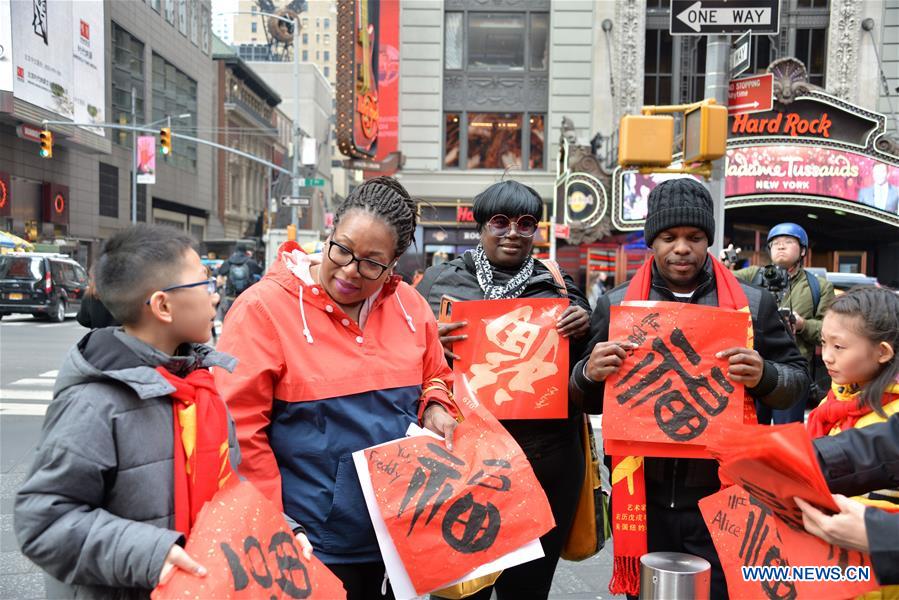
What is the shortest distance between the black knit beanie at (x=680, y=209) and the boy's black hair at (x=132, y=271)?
5.84ft

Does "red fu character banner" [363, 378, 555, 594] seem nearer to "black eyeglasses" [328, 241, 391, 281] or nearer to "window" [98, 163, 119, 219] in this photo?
"black eyeglasses" [328, 241, 391, 281]

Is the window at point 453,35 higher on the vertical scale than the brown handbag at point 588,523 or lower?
higher

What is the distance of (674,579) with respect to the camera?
7.56 feet

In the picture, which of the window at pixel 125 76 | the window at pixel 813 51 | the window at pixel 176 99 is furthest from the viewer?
the window at pixel 176 99

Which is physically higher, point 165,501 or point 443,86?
point 443,86

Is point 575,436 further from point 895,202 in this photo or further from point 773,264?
point 895,202

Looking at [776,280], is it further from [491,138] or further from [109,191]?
[109,191]

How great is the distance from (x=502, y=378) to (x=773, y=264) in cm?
444

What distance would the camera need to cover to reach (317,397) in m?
2.33

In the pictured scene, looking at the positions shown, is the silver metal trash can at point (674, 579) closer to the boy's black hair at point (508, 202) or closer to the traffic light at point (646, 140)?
the boy's black hair at point (508, 202)

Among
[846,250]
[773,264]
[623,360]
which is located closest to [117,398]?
[623,360]

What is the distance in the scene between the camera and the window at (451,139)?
2469 cm

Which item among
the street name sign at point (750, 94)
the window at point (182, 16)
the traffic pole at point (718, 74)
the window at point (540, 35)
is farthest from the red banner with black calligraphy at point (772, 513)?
the window at point (182, 16)

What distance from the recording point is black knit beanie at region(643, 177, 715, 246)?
289 cm
